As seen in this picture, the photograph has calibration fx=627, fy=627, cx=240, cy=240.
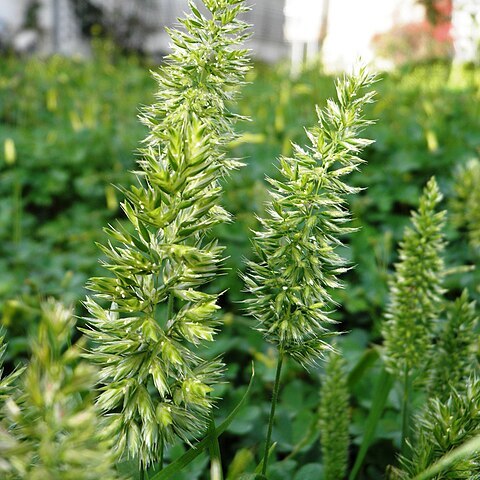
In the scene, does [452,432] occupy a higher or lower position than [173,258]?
lower

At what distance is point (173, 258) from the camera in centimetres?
58

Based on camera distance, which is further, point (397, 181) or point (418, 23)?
point (418, 23)

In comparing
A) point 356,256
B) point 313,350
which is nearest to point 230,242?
point 356,256

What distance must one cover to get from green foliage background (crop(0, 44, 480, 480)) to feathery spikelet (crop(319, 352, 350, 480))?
0.12 metres

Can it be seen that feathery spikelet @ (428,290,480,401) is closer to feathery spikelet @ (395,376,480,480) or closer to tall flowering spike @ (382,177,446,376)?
tall flowering spike @ (382,177,446,376)

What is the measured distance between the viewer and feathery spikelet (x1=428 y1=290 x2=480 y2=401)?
1.01 metres

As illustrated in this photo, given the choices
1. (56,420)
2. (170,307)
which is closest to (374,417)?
(170,307)

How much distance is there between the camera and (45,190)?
3.18 meters

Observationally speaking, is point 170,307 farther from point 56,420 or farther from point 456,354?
point 456,354

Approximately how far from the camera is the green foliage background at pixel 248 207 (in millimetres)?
1578

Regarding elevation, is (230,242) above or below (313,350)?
below

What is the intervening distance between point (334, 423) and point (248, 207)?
1700 mm

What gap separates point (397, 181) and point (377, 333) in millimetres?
1160

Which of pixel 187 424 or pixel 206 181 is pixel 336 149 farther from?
pixel 187 424
